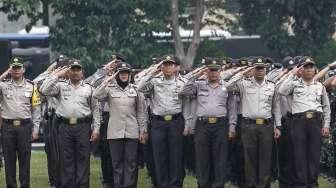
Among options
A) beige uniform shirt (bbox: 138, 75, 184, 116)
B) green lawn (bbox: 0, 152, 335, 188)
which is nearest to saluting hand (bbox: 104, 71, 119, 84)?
beige uniform shirt (bbox: 138, 75, 184, 116)

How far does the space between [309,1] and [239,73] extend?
15444 millimetres

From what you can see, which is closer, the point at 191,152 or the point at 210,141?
the point at 210,141

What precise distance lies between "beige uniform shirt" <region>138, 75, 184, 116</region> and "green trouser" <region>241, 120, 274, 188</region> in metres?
1.06

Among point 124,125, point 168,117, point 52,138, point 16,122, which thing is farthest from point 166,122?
point 16,122

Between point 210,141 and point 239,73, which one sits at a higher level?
point 239,73

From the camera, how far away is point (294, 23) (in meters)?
30.8

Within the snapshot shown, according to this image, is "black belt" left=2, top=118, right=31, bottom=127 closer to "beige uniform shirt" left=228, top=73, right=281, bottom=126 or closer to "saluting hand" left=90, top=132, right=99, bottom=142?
"saluting hand" left=90, top=132, right=99, bottom=142

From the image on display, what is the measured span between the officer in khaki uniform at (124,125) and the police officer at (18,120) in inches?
42.2

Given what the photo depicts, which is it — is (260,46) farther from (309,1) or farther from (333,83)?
(333,83)

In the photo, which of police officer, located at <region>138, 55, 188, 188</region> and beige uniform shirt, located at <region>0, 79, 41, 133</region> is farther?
police officer, located at <region>138, 55, 188, 188</region>

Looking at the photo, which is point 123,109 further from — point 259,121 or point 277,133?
point 277,133

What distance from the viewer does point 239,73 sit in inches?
584

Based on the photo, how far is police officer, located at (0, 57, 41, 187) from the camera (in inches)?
586

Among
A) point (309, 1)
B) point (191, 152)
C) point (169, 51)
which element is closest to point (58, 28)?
point (169, 51)
